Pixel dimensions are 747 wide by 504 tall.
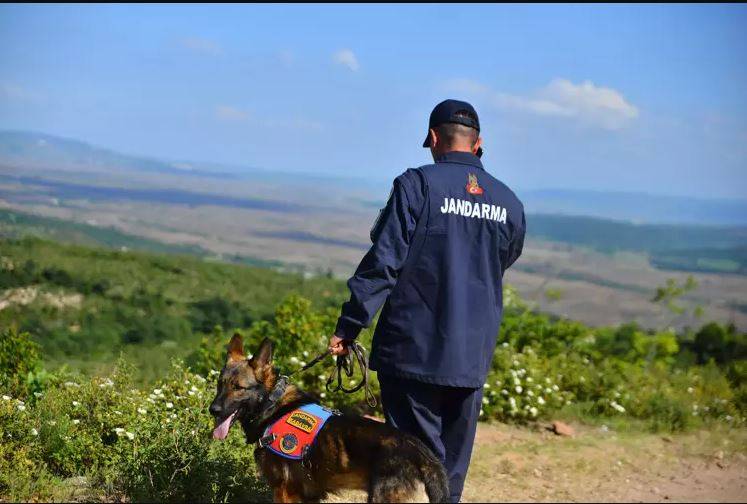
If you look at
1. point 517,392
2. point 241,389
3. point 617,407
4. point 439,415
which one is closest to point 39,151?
point 517,392

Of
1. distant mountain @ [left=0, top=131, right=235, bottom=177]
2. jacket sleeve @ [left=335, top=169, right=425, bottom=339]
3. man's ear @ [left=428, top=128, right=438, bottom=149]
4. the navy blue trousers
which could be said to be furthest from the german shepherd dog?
distant mountain @ [left=0, top=131, right=235, bottom=177]

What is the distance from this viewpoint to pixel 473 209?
4.23 meters

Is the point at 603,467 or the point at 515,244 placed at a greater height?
the point at 515,244

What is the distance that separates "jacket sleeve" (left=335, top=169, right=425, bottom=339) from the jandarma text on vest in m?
0.16

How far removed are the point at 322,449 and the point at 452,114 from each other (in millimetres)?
A: 2024

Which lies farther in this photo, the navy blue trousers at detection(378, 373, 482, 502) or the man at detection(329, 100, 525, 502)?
the navy blue trousers at detection(378, 373, 482, 502)

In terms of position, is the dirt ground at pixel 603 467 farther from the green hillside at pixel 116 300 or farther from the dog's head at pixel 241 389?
the green hillside at pixel 116 300

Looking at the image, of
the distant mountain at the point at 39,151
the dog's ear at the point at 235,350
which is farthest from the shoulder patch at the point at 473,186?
the distant mountain at the point at 39,151

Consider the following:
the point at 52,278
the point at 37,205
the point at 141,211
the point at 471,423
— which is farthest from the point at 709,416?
the point at 141,211

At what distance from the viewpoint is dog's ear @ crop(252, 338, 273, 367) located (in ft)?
14.4

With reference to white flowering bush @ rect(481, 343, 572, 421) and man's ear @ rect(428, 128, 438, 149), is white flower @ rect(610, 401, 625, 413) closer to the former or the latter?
white flowering bush @ rect(481, 343, 572, 421)

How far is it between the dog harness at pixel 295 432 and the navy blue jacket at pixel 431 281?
0.45 meters

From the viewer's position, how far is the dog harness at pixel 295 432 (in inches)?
167

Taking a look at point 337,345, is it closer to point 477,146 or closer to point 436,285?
point 436,285
